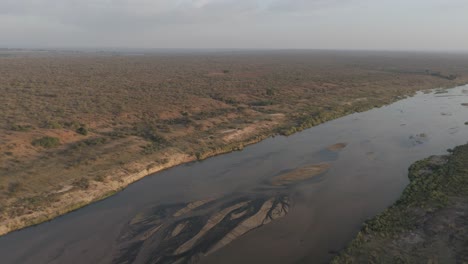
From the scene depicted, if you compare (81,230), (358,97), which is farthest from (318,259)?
(358,97)

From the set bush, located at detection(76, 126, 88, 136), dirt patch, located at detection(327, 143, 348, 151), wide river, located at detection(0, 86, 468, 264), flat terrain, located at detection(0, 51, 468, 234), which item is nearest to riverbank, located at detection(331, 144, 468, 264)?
wide river, located at detection(0, 86, 468, 264)

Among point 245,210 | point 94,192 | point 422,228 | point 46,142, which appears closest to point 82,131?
point 46,142

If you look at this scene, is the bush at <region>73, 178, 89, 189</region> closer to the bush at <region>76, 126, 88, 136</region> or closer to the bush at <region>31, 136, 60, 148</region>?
the bush at <region>31, 136, 60, 148</region>

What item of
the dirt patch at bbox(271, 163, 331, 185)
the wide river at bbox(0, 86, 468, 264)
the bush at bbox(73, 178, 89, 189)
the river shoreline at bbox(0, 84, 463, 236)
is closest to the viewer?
the wide river at bbox(0, 86, 468, 264)

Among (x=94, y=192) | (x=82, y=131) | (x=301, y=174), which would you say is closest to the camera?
(x=94, y=192)

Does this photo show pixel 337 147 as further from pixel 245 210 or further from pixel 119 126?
pixel 119 126

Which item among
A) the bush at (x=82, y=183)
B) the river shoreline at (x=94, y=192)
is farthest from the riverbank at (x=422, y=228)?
the bush at (x=82, y=183)

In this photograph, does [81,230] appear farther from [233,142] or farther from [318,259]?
[233,142]
